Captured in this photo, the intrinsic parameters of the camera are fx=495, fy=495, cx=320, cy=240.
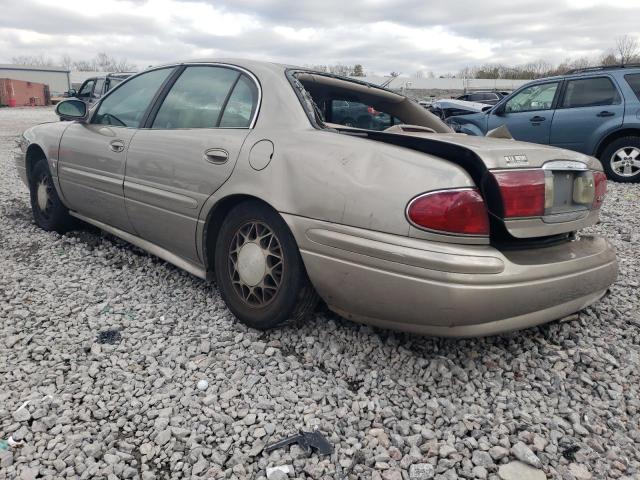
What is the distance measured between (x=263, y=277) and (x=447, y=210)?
41.1 inches

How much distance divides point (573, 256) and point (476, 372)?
706 millimetres

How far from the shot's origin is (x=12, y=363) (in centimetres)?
239

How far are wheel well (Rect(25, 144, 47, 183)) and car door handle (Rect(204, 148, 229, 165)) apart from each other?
8.09 ft

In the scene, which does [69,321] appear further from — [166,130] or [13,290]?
[166,130]

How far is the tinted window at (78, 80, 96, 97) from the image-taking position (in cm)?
1449

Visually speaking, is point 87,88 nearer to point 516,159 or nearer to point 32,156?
point 32,156

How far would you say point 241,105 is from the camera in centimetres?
280

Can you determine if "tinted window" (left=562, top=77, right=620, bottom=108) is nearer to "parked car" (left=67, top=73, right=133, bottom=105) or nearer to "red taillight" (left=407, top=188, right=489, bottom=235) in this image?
"red taillight" (left=407, top=188, right=489, bottom=235)

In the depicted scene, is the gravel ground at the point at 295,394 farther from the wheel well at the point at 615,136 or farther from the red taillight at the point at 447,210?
the wheel well at the point at 615,136

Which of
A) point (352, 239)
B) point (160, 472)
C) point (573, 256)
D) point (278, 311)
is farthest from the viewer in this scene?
point (278, 311)

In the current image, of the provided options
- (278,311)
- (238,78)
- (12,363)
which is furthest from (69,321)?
(238,78)

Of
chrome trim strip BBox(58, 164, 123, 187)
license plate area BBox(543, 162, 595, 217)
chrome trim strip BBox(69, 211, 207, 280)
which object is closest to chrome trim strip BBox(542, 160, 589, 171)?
license plate area BBox(543, 162, 595, 217)

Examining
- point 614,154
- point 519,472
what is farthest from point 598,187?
point 614,154

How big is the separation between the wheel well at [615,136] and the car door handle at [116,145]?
6577 mm
